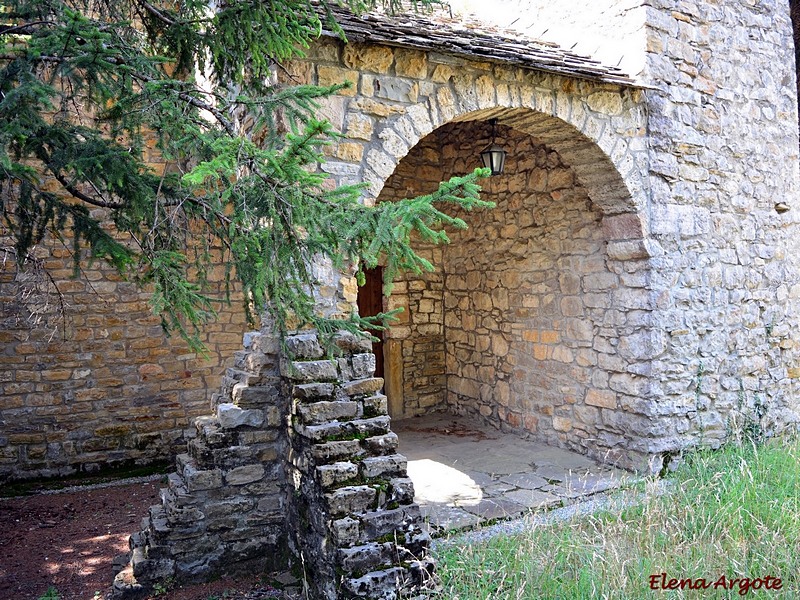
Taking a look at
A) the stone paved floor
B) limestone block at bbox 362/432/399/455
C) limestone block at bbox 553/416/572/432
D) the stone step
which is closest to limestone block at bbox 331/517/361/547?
limestone block at bbox 362/432/399/455

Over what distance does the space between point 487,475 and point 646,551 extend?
2.11 metres

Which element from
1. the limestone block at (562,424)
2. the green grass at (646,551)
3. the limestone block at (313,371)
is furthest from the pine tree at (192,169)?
the limestone block at (562,424)

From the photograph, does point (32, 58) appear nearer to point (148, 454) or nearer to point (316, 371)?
point (316, 371)

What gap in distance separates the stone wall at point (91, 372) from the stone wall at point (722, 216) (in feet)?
14.2

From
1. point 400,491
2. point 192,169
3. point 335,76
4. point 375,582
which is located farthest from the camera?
point 335,76

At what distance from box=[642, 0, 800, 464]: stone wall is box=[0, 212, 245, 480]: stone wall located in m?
4.33

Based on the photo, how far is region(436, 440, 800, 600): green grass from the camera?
3301mm

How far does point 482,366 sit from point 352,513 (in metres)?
4.32

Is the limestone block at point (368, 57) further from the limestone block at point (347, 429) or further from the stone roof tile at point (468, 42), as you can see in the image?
the limestone block at point (347, 429)

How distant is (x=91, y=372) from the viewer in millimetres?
6645

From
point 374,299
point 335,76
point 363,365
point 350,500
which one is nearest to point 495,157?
point 335,76

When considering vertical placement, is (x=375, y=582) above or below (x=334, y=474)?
below

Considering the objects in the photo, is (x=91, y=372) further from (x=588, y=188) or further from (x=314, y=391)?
(x=588, y=188)

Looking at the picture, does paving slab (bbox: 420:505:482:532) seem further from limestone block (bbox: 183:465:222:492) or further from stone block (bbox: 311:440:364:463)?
limestone block (bbox: 183:465:222:492)
